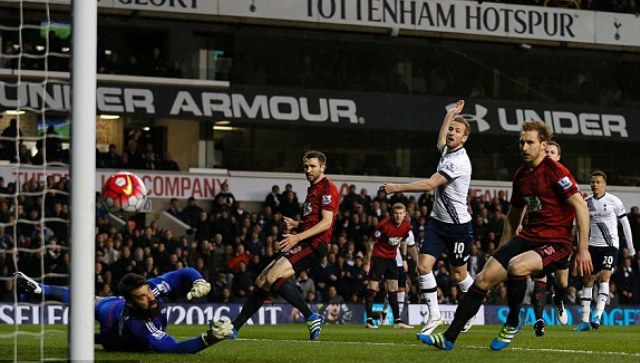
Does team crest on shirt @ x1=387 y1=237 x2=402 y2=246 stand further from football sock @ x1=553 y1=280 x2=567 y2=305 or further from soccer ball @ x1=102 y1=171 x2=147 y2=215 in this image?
football sock @ x1=553 y1=280 x2=567 y2=305

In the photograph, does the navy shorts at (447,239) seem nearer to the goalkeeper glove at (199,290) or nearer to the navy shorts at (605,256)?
the goalkeeper glove at (199,290)

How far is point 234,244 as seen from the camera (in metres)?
25.7

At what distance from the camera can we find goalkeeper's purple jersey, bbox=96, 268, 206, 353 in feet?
34.2

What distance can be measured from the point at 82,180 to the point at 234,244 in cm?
1836

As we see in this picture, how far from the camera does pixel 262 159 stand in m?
31.6

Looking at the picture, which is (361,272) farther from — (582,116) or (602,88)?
(602,88)

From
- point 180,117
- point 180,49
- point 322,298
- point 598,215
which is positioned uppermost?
point 180,49

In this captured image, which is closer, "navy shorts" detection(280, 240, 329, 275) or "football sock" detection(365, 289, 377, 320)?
"navy shorts" detection(280, 240, 329, 275)

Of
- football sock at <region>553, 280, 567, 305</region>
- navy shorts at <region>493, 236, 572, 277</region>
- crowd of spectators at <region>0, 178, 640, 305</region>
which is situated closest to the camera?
navy shorts at <region>493, 236, 572, 277</region>

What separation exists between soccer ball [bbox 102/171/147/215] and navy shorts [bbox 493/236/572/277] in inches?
366

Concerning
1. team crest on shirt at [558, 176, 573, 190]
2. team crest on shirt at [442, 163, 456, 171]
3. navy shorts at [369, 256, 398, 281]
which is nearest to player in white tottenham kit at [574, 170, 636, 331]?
navy shorts at [369, 256, 398, 281]

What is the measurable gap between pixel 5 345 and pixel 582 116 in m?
25.2

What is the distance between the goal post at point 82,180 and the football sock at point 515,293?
426cm

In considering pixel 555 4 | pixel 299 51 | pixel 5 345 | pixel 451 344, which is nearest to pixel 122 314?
pixel 5 345
